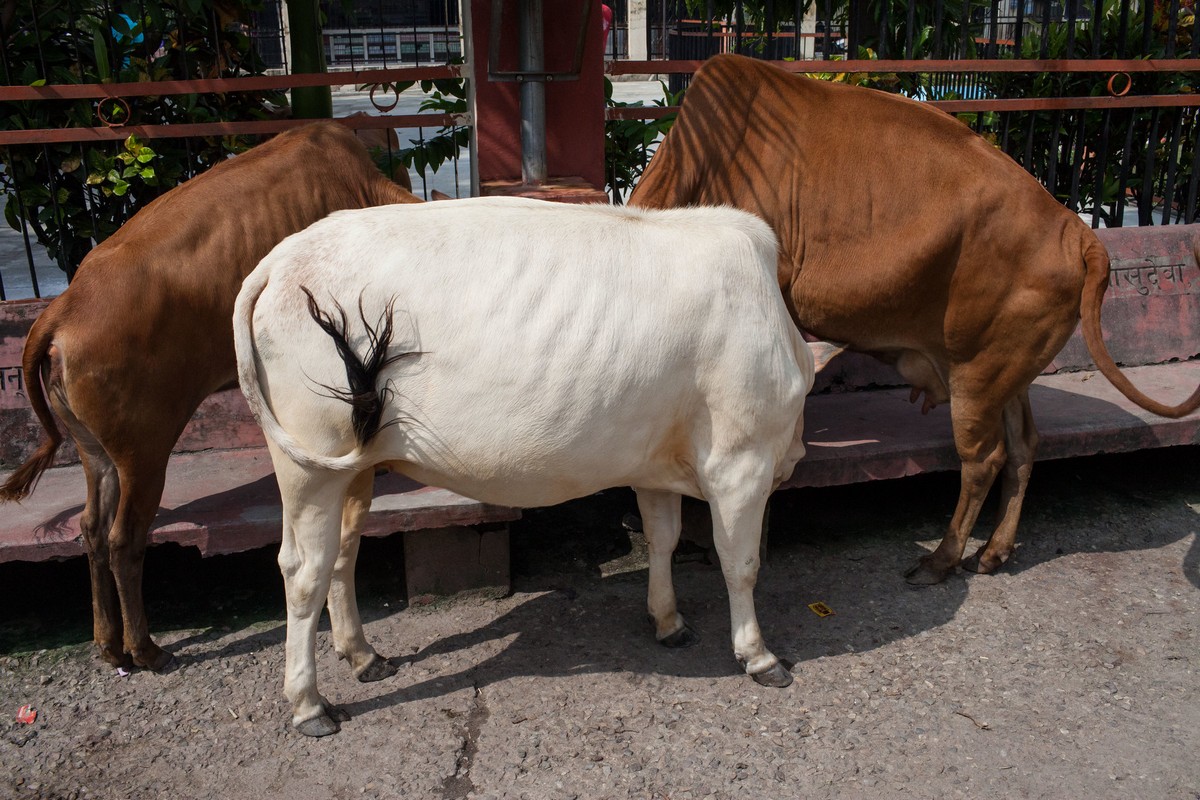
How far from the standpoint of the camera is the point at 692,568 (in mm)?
4547

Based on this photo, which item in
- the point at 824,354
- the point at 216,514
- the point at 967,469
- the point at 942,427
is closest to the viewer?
the point at 216,514

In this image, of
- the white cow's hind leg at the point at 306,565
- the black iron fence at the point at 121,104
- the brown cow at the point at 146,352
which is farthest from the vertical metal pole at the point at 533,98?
the white cow's hind leg at the point at 306,565

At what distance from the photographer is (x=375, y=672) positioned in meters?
3.76

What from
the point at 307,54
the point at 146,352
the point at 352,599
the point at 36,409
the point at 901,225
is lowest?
the point at 352,599

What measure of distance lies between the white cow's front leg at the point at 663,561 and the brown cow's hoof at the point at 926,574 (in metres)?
1.01

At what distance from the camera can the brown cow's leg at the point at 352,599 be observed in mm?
3625

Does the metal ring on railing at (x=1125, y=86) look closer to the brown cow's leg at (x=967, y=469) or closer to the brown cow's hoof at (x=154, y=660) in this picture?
the brown cow's leg at (x=967, y=469)

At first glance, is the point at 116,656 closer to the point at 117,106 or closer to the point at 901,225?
the point at 117,106

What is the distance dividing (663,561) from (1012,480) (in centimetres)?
162

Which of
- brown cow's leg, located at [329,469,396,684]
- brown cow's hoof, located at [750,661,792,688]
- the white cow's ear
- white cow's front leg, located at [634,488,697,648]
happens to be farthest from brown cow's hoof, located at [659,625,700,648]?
the white cow's ear

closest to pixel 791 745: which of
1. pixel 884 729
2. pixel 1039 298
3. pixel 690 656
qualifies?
pixel 884 729

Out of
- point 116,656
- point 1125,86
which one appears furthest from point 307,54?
point 1125,86

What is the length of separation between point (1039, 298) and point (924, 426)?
40.1 inches

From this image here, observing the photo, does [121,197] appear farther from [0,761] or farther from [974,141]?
[974,141]
